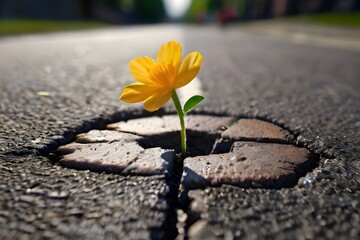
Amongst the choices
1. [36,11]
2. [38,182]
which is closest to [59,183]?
[38,182]

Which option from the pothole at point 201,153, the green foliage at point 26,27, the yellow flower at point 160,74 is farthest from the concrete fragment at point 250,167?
the green foliage at point 26,27

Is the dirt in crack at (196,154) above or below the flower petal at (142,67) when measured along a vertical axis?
below

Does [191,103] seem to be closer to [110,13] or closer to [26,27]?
[26,27]

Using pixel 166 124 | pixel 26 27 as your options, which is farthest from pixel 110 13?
pixel 166 124

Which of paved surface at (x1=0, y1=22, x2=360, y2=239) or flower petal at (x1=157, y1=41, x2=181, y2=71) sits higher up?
flower petal at (x1=157, y1=41, x2=181, y2=71)

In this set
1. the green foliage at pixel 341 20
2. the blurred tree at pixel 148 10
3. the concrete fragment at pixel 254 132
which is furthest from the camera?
the blurred tree at pixel 148 10

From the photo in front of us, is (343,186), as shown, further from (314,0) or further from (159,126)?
(314,0)

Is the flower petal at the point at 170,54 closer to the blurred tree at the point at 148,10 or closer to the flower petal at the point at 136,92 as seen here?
the flower petal at the point at 136,92

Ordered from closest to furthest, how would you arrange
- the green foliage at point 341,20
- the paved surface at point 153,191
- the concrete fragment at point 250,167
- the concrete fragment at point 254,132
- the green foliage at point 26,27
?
the paved surface at point 153,191, the concrete fragment at point 250,167, the concrete fragment at point 254,132, the green foliage at point 26,27, the green foliage at point 341,20

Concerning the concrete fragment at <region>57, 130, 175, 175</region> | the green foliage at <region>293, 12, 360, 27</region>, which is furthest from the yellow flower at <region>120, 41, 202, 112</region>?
the green foliage at <region>293, 12, 360, 27</region>

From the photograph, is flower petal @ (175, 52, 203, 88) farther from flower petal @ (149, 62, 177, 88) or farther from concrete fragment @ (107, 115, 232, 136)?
concrete fragment @ (107, 115, 232, 136)
